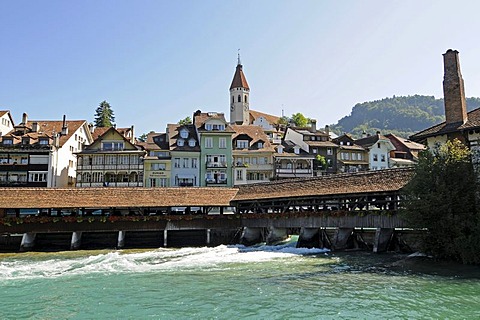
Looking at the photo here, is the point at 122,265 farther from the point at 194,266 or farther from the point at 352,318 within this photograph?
the point at 352,318

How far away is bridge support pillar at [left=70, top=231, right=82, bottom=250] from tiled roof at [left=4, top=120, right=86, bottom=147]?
15818 mm

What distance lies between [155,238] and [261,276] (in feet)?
43.6

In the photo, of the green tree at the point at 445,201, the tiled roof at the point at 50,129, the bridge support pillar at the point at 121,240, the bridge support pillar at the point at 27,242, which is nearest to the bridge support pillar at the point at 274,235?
the bridge support pillar at the point at 121,240

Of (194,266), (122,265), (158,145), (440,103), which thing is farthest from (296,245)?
(440,103)

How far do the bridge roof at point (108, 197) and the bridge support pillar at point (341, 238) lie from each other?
8.27 m

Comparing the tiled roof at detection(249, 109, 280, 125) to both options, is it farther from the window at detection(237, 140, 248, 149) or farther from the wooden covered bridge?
the wooden covered bridge

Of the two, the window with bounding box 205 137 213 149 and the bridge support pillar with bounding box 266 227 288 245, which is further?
the window with bounding box 205 137 213 149

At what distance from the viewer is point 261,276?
15.6 m

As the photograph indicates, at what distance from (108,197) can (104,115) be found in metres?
40.8

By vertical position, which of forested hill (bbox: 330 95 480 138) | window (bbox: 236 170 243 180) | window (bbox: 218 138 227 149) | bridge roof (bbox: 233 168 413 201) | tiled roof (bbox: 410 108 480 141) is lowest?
bridge roof (bbox: 233 168 413 201)

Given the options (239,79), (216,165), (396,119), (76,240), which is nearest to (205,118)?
(216,165)

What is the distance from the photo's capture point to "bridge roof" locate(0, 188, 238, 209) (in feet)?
83.5

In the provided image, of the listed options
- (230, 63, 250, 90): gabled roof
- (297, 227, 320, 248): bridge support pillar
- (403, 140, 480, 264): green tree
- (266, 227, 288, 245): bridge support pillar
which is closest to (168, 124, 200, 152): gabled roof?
(266, 227, 288, 245): bridge support pillar

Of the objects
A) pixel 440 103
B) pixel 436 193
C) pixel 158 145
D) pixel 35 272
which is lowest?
pixel 35 272
